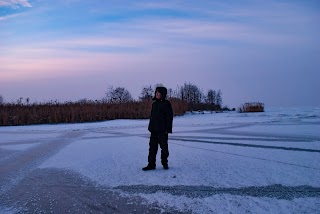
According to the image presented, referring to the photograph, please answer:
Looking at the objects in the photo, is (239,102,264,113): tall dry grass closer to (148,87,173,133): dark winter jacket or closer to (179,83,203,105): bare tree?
(179,83,203,105): bare tree

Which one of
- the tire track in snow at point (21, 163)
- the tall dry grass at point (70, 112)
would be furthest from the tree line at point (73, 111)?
the tire track in snow at point (21, 163)

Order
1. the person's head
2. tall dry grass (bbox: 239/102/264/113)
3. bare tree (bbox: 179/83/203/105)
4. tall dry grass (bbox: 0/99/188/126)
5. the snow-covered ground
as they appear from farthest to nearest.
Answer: bare tree (bbox: 179/83/203/105), tall dry grass (bbox: 239/102/264/113), tall dry grass (bbox: 0/99/188/126), the person's head, the snow-covered ground

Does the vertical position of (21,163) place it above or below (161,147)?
below

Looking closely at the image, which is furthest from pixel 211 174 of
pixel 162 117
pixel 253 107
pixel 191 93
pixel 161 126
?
pixel 191 93

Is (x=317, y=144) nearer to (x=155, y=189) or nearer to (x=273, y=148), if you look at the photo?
(x=273, y=148)

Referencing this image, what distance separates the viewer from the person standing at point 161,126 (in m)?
7.39

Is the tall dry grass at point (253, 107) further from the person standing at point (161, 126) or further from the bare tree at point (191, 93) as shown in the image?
the person standing at point (161, 126)

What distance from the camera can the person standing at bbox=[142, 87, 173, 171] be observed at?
739cm

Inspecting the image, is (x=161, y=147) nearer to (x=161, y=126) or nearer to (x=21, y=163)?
(x=161, y=126)

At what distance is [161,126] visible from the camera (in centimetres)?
744

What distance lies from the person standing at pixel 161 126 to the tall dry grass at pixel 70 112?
66.0ft

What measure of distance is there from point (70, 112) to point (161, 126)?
2050 cm

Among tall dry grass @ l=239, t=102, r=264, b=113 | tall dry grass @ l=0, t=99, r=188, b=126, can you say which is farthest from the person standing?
tall dry grass @ l=239, t=102, r=264, b=113

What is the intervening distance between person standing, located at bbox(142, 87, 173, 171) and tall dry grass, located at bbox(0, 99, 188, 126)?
20108 mm
